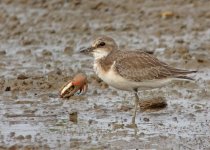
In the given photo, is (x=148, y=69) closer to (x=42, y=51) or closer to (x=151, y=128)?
(x=151, y=128)

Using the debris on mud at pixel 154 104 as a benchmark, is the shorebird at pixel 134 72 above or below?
Result: above

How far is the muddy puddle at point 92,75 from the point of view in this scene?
35.3 feet

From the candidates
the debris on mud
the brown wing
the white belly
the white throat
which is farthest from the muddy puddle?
the white throat

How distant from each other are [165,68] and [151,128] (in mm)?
1227

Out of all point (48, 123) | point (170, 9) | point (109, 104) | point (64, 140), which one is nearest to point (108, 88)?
point (109, 104)

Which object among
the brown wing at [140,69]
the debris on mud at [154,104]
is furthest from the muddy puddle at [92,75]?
the brown wing at [140,69]

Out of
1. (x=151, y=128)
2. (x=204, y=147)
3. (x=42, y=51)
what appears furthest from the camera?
(x=42, y=51)

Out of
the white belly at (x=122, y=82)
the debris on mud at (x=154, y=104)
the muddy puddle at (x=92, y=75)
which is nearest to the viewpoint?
the muddy puddle at (x=92, y=75)

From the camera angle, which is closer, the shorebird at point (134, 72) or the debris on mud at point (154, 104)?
the shorebird at point (134, 72)

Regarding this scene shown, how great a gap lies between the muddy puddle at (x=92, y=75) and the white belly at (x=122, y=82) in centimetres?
44

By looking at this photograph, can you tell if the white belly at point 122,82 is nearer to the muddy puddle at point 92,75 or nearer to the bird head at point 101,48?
the bird head at point 101,48

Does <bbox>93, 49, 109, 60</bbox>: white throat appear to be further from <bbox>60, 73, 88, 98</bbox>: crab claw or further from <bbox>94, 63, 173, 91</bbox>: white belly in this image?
<bbox>60, 73, 88, 98</bbox>: crab claw

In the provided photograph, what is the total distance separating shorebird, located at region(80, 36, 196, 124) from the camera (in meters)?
11.8

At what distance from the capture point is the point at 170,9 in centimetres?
1866
